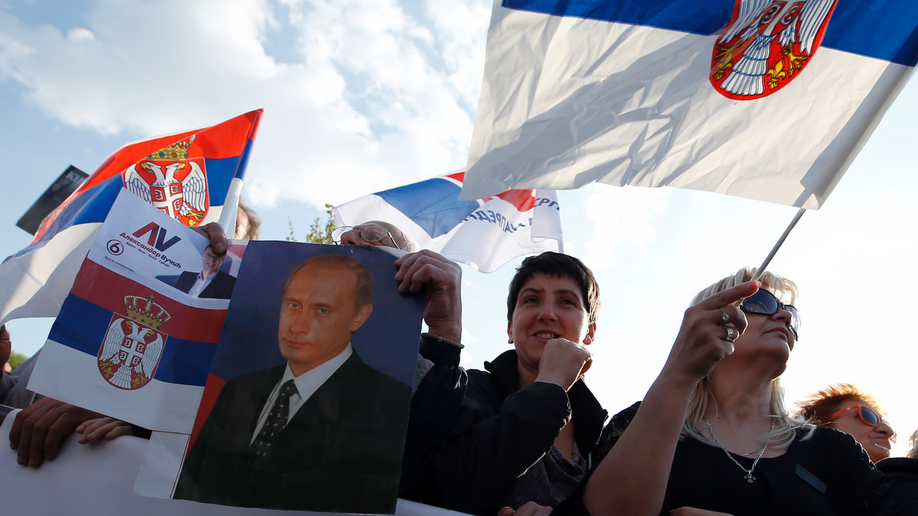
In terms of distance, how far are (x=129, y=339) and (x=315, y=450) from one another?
27.7 inches

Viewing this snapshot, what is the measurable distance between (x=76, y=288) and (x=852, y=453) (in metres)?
2.54

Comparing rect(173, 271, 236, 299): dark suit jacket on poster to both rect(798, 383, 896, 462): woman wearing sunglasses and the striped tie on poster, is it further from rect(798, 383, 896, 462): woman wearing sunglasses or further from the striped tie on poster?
rect(798, 383, 896, 462): woman wearing sunglasses

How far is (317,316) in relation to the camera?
1779 millimetres

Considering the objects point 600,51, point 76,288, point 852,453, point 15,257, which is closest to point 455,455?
point 76,288

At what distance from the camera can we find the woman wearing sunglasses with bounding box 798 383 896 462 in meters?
3.43

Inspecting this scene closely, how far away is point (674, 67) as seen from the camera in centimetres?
240

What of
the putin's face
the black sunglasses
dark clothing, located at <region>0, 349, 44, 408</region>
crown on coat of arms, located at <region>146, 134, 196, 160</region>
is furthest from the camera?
crown on coat of arms, located at <region>146, 134, 196, 160</region>

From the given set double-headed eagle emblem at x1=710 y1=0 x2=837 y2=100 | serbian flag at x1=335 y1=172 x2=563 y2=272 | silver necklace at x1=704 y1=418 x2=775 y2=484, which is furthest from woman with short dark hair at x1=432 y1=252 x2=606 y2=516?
serbian flag at x1=335 y1=172 x2=563 y2=272

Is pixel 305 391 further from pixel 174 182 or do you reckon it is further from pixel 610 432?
pixel 174 182

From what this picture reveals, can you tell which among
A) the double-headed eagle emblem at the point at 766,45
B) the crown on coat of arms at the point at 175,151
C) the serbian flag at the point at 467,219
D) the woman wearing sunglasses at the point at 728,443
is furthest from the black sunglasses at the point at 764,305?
the crown on coat of arms at the point at 175,151

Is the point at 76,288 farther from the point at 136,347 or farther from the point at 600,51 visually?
the point at 600,51

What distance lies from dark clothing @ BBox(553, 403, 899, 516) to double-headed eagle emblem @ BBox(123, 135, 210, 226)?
3.01 meters

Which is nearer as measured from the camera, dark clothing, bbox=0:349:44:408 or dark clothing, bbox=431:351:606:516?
dark clothing, bbox=431:351:606:516

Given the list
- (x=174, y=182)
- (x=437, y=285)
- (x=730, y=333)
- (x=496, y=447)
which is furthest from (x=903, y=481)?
(x=174, y=182)
